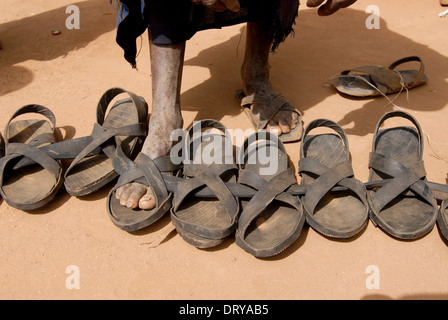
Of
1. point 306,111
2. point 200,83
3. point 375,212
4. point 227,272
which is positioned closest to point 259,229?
point 227,272

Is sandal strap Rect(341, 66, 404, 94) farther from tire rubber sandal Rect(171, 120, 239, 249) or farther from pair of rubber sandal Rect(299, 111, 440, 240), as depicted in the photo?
tire rubber sandal Rect(171, 120, 239, 249)

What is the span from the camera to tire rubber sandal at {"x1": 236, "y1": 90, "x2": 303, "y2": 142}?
2.23 meters

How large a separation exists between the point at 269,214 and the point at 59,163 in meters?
1.13

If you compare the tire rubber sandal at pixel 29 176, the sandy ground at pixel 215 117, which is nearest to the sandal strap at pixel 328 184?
the sandy ground at pixel 215 117

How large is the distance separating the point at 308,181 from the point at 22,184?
4.74 feet

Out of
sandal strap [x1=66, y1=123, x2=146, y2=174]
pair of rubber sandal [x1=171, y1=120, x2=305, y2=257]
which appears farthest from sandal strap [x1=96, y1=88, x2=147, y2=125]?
pair of rubber sandal [x1=171, y1=120, x2=305, y2=257]

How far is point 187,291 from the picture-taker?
4.88ft

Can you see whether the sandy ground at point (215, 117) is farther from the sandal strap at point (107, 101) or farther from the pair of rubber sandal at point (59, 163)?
the sandal strap at point (107, 101)

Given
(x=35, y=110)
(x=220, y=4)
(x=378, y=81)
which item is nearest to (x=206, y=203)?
(x=220, y=4)

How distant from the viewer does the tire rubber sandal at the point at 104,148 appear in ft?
6.15

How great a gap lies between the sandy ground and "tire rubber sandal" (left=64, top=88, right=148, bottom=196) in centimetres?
10

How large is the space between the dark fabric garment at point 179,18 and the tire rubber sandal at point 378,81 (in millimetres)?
580

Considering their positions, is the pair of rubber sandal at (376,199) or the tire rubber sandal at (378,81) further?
the tire rubber sandal at (378,81)
